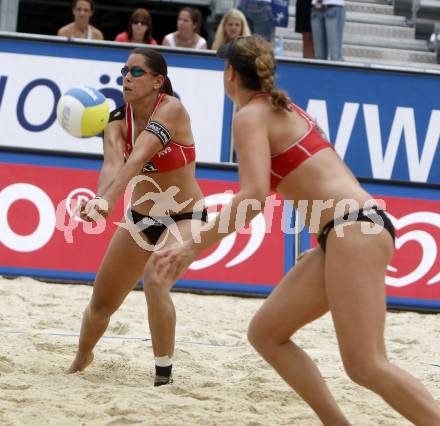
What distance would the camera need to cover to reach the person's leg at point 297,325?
4.09 m

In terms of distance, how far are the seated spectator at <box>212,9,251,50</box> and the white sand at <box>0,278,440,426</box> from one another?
287 cm

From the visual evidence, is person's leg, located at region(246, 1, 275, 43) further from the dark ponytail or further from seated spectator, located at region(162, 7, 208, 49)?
the dark ponytail

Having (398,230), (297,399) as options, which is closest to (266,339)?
(297,399)

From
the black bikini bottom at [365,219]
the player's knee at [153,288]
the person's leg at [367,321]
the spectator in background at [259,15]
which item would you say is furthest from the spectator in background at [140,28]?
the person's leg at [367,321]

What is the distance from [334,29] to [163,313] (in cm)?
619

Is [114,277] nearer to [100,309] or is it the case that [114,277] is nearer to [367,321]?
[100,309]

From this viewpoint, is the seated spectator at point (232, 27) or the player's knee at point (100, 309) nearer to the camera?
the player's knee at point (100, 309)

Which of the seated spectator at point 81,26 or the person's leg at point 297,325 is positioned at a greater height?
the seated spectator at point 81,26

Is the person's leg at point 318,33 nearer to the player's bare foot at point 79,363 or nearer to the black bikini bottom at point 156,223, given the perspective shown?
the black bikini bottom at point 156,223

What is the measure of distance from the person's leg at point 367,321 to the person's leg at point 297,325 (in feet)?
0.56

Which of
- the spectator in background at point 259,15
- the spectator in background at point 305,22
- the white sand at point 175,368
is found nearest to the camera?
the white sand at point 175,368

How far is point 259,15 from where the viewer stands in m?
10.9

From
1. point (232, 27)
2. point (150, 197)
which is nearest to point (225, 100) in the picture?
point (232, 27)

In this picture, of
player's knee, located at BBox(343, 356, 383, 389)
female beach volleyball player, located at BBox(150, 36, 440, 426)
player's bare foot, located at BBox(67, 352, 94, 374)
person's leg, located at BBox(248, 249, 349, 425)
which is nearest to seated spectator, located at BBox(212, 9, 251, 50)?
player's bare foot, located at BBox(67, 352, 94, 374)
